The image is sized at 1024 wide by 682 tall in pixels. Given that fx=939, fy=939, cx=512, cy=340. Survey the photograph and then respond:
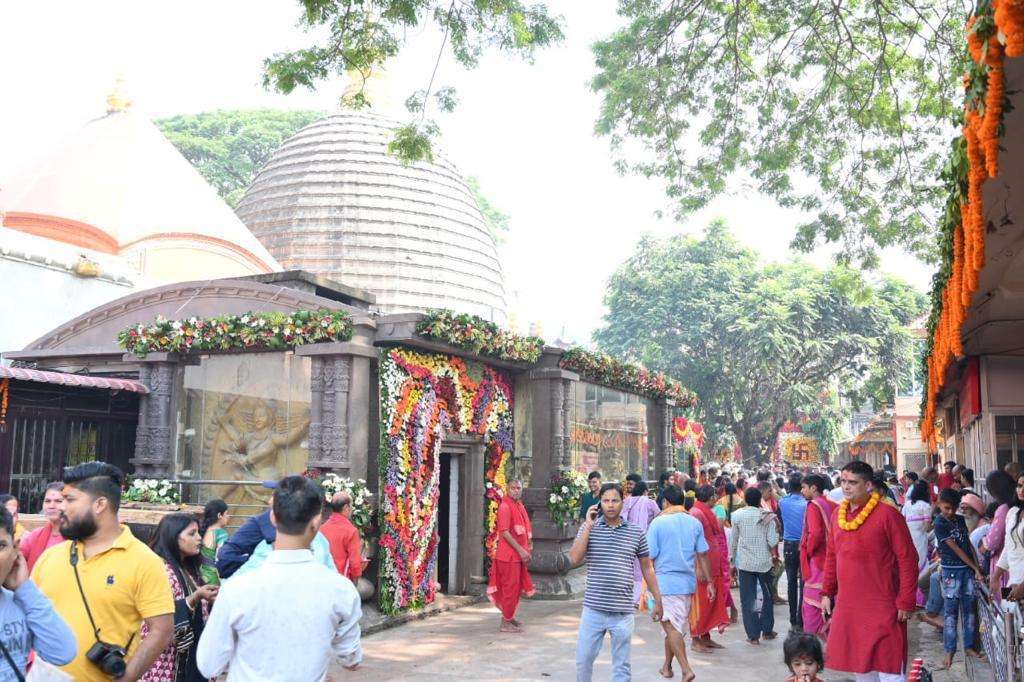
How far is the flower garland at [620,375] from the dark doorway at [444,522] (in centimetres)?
243

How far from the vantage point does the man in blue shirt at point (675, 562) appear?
770 centimetres

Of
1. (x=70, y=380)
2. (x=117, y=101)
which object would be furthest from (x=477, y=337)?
(x=117, y=101)

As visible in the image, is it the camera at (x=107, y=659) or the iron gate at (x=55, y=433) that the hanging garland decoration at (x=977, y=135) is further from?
the iron gate at (x=55, y=433)

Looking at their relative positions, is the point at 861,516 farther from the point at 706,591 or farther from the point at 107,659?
the point at 107,659

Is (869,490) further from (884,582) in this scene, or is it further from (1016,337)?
(1016,337)

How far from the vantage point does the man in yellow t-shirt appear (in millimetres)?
3691

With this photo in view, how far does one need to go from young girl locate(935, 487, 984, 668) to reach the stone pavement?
0.96 ft

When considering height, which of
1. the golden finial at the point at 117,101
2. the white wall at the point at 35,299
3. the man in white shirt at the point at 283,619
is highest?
the golden finial at the point at 117,101

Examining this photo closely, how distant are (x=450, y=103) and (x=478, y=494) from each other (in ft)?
17.7

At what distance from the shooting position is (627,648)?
643 cm

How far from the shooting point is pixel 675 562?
7773 mm

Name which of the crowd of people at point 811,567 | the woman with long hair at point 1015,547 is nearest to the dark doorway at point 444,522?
the crowd of people at point 811,567

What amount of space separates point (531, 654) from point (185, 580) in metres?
4.92

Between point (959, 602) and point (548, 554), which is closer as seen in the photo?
point (959, 602)
